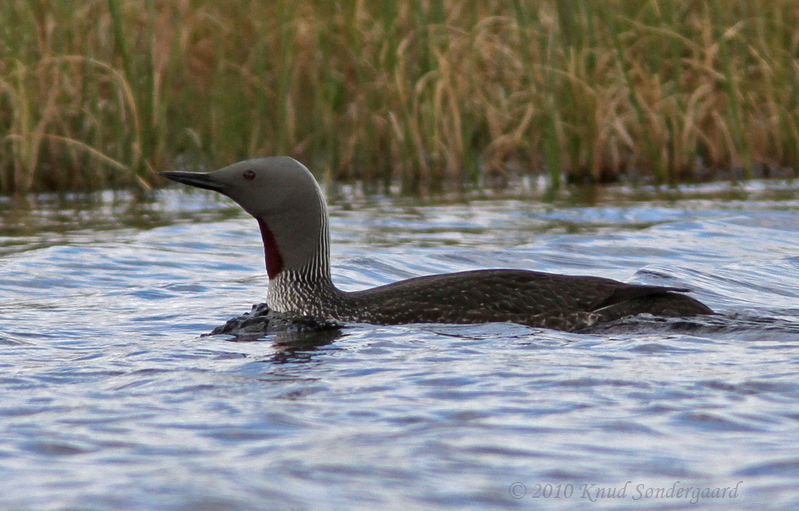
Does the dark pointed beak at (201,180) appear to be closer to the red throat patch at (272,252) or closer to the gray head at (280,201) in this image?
the gray head at (280,201)

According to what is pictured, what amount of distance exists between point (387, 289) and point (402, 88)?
202 inches

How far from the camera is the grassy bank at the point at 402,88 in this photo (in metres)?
9.84

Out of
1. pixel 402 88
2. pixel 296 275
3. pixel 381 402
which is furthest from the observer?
pixel 402 88

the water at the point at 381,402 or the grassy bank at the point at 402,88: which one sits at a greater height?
the grassy bank at the point at 402,88

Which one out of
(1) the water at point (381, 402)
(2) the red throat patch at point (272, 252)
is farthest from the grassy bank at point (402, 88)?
(2) the red throat patch at point (272, 252)

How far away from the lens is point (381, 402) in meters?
3.95

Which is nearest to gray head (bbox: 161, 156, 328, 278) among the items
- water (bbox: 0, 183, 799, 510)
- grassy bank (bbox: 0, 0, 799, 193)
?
water (bbox: 0, 183, 799, 510)

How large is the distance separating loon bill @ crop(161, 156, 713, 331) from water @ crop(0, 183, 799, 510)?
13 centimetres

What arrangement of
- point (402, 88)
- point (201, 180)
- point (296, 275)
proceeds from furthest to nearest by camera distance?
1. point (402, 88)
2. point (296, 275)
3. point (201, 180)

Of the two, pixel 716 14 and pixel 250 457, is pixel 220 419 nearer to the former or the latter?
pixel 250 457

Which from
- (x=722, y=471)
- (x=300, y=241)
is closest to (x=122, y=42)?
(x=300, y=241)

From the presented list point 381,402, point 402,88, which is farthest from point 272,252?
point 402,88

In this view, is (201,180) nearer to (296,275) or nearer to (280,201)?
(280,201)

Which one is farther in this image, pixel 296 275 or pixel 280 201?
pixel 296 275
